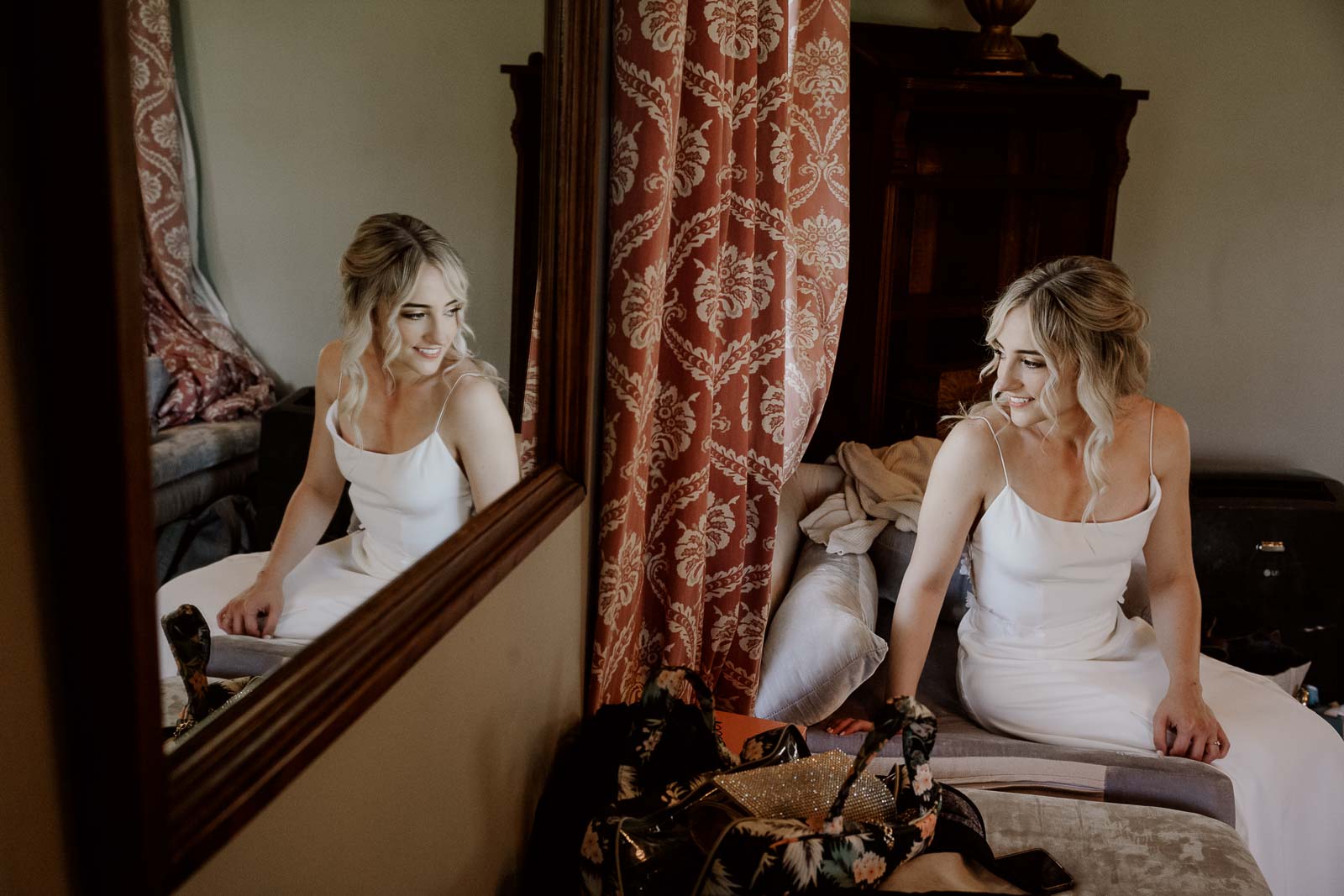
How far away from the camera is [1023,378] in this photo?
1912 mm

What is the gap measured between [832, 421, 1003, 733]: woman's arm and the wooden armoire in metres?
1.04

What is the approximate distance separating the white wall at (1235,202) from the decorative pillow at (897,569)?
1655 mm

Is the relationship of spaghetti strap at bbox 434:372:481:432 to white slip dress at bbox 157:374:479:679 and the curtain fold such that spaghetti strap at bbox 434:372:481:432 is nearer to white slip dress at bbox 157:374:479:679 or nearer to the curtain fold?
white slip dress at bbox 157:374:479:679

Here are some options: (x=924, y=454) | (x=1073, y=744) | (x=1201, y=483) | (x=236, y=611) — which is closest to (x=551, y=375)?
(x=236, y=611)

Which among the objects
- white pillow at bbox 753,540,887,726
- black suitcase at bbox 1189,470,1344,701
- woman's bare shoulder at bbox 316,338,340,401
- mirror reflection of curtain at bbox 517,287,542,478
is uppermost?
woman's bare shoulder at bbox 316,338,340,401

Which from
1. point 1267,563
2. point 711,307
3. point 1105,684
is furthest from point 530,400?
point 1267,563

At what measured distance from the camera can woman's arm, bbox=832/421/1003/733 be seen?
6.07 ft

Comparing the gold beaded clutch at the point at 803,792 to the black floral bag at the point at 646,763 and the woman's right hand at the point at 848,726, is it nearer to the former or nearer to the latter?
the black floral bag at the point at 646,763

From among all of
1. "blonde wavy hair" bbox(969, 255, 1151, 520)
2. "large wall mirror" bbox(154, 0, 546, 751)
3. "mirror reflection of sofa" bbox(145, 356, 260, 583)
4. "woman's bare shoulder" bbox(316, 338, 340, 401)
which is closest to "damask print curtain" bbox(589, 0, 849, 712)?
"large wall mirror" bbox(154, 0, 546, 751)

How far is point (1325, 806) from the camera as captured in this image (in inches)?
69.8

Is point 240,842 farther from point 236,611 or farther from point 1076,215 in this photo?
point 1076,215

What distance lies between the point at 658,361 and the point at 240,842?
88cm

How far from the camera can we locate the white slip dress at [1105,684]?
1730mm

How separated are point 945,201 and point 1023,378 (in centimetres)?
142
